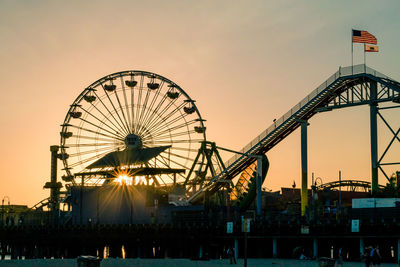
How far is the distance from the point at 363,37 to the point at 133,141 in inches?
1225

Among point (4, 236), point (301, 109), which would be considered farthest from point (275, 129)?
point (4, 236)

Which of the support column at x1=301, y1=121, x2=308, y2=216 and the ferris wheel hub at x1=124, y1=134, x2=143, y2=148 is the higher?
the ferris wheel hub at x1=124, y1=134, x2=143, y2=148

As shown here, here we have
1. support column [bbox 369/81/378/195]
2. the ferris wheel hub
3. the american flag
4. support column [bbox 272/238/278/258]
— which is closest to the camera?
support column [bbox 272/238/278/258]

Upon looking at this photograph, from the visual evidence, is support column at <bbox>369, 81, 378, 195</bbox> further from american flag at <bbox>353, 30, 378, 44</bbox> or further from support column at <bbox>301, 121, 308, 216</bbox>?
support column at <bbox>301, 121, 308, 216</bbox>

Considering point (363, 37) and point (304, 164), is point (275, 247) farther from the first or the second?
point (363, 37)

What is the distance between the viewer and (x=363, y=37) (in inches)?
2805

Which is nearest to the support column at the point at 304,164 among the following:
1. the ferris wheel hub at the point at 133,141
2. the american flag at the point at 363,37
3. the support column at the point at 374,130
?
the support column at the point at 374,130

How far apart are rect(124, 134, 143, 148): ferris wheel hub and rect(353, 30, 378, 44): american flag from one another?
30124 mm

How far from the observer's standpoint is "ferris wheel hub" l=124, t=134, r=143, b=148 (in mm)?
87750

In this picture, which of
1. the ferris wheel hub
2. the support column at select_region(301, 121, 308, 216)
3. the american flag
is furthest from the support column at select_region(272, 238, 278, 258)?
the ferris wheel hub

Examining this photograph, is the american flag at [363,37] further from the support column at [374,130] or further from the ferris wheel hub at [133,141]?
the ferris wheel hub at [133,141]

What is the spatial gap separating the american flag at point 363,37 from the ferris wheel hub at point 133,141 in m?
30.1

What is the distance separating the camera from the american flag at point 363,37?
71.0m

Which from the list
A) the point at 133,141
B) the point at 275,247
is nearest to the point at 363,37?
the point at 275,247
